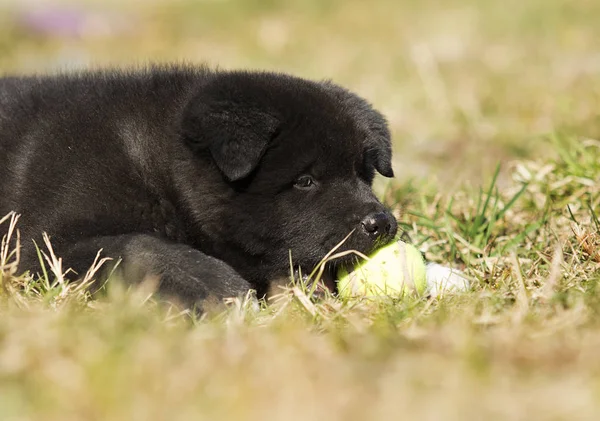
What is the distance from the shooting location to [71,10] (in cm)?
1769

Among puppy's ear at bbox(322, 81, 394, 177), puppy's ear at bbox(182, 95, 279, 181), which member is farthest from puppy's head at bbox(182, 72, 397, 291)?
puppy's ear at bbox(322, 81, 394, 177)

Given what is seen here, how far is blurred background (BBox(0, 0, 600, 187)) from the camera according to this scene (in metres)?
7.36

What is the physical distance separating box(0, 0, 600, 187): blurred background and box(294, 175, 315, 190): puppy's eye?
6.29 feet

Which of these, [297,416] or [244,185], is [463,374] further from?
[244,185]

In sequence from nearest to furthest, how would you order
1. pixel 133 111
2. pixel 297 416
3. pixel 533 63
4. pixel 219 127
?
pixel 297 416 → pixel 219 127 → pixel 133 111 → pixel 533 63

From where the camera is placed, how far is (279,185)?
3973mm

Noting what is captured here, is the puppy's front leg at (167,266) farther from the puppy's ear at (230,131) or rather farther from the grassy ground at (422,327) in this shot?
the puppy's ear at (230,131)

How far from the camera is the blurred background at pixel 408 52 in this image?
7.36 m

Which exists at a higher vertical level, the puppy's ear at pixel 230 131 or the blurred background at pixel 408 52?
the puppy's ear at pixel 230 131

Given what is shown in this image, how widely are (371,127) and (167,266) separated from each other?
53.9 inches

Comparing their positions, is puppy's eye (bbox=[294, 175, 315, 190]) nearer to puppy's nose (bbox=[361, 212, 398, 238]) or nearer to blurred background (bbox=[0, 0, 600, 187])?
puppy's nose (bbox=[361, 212, 398, 238])

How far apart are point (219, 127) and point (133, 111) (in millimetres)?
596

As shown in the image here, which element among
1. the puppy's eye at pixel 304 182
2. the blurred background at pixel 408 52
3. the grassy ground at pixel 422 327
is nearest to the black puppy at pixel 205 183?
the puppy's eye at pixel 304 182

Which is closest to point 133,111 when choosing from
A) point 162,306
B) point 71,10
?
point 162,306
